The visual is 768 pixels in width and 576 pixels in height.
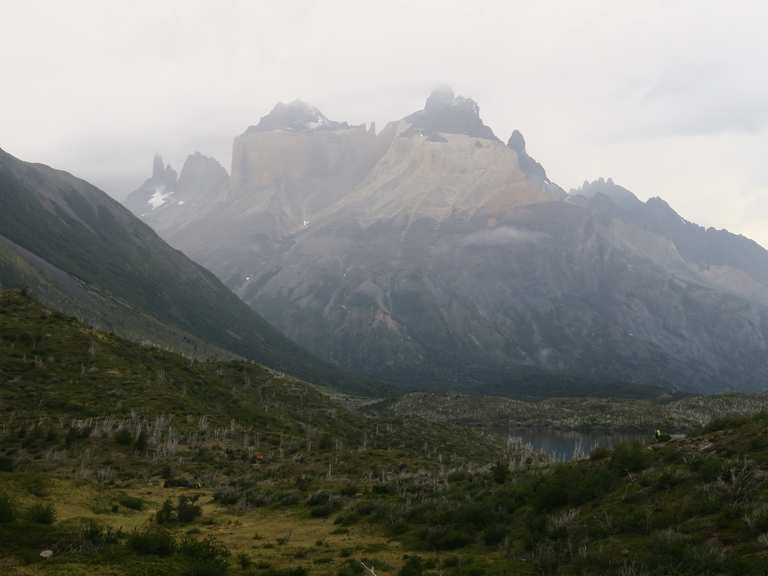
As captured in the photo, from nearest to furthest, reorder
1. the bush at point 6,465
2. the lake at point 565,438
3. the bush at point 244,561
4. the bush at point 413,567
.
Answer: the bush at point 413,567 → the bush at point 244,561 → the bush at point 6,465 → the lake at point 565,438

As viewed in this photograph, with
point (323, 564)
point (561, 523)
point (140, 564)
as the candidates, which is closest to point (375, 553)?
point (323, 564)

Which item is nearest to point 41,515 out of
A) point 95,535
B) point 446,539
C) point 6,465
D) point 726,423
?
point 95,535

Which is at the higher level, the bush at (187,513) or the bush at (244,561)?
the bush at (244,561)

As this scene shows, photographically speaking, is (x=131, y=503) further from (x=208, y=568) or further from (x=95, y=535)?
(x=208, y=568)

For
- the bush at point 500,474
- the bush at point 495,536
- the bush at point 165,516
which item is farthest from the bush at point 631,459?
the bush at point 165,516

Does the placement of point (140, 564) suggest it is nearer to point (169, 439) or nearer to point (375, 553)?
point (375, 553)

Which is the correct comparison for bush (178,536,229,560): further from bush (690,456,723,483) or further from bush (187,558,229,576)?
bush (690,456,723,483)

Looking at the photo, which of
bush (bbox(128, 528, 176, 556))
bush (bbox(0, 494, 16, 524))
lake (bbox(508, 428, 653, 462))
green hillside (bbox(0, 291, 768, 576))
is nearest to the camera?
green hillside (bbox(0, 291, 768, 576))

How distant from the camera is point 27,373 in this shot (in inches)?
2520

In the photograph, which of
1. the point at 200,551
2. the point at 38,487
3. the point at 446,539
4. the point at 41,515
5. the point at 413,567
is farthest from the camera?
the point at 38,487

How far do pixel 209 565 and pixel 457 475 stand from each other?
75.3 ft

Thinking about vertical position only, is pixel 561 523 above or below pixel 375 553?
above

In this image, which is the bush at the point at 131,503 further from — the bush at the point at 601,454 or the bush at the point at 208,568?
the bush at the point at 601,454

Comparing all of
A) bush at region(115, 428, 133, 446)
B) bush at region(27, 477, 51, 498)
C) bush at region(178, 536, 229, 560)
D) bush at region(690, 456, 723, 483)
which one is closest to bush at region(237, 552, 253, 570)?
bush at region(178, 536, 229, 560)
